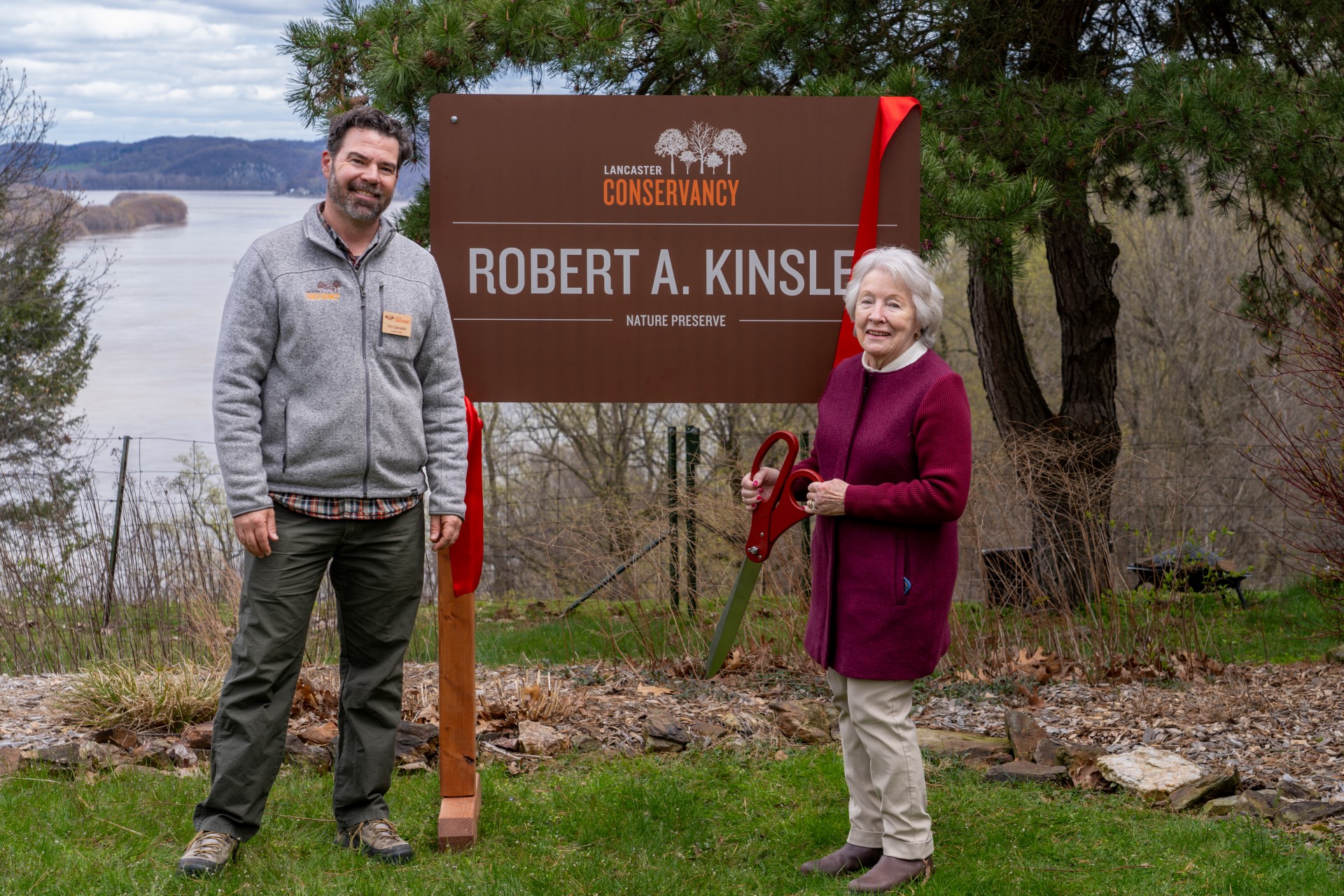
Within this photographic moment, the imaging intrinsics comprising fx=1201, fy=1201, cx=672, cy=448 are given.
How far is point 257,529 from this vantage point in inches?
131

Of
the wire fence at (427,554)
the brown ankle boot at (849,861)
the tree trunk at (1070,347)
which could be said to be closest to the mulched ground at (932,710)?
the wire fence at (427,554)

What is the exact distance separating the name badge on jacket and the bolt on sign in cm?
113

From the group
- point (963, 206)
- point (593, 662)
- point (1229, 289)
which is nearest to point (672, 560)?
point (593, 662)

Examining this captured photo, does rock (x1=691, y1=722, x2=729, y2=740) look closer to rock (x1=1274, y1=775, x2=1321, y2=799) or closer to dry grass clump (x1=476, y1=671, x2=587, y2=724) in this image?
dry grass clump (x1=476, y1=671, x2=587, y2=724)

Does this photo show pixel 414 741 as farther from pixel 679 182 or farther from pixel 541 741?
pixel 679 182

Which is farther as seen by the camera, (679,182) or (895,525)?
A: (679,182)

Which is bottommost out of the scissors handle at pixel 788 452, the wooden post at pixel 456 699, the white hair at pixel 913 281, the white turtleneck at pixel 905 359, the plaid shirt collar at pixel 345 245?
the wooden post at pixel 456 699

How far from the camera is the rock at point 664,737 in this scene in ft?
16.4

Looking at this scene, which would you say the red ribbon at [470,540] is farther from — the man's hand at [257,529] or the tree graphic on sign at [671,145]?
the tree graphic on sign at [671,145]

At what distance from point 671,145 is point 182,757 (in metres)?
3.11

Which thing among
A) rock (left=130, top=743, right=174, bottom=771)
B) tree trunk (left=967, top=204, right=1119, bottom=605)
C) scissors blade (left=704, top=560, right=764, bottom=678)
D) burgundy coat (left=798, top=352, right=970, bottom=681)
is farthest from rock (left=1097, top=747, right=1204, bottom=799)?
tree trunk (left=967, top=204, right=1119, bottom=605)

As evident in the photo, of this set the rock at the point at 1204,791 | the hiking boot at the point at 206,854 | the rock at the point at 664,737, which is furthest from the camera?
the rock at the point at 664,737

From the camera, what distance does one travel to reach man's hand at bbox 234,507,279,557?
10.9 ft

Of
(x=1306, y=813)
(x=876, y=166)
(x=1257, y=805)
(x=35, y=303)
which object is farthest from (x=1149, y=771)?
(x=35, y=303)
